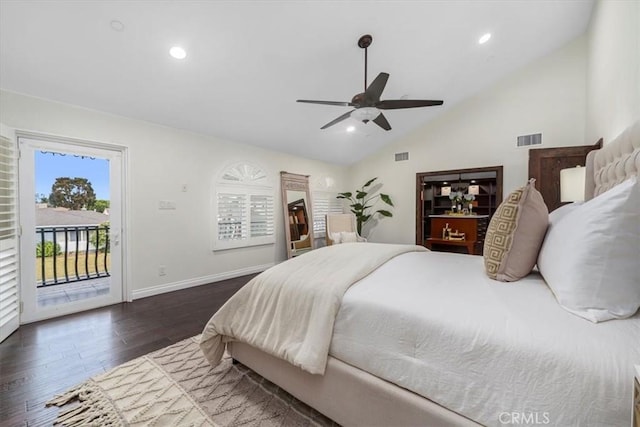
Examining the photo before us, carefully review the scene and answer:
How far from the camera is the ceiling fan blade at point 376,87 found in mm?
2425

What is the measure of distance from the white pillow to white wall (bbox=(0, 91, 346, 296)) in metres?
4.14

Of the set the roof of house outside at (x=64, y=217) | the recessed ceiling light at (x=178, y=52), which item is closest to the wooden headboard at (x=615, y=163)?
the recessed ceiling light at (x=178, y=52)

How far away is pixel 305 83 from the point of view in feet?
11.7

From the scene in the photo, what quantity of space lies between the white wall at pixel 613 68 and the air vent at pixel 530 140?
2.27 feet

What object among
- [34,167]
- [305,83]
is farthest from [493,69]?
[34,167]

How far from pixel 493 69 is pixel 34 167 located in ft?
21.0

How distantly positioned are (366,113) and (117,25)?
239cm

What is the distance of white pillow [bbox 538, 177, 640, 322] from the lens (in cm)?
93

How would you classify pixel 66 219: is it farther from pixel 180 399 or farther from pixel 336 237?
pixel 336 237

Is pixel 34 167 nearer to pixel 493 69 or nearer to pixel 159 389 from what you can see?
pixel 159 389

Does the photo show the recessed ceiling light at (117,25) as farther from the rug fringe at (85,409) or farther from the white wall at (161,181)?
the rug fringe at (85,409)

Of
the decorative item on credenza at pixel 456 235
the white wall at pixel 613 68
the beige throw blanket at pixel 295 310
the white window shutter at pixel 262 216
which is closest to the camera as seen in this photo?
the beige throw blanket at pixel 295 310

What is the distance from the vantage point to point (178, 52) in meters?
2.66

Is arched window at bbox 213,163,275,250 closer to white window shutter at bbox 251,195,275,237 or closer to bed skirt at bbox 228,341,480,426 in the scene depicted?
white window shutter at bbox 251,195,275,237
